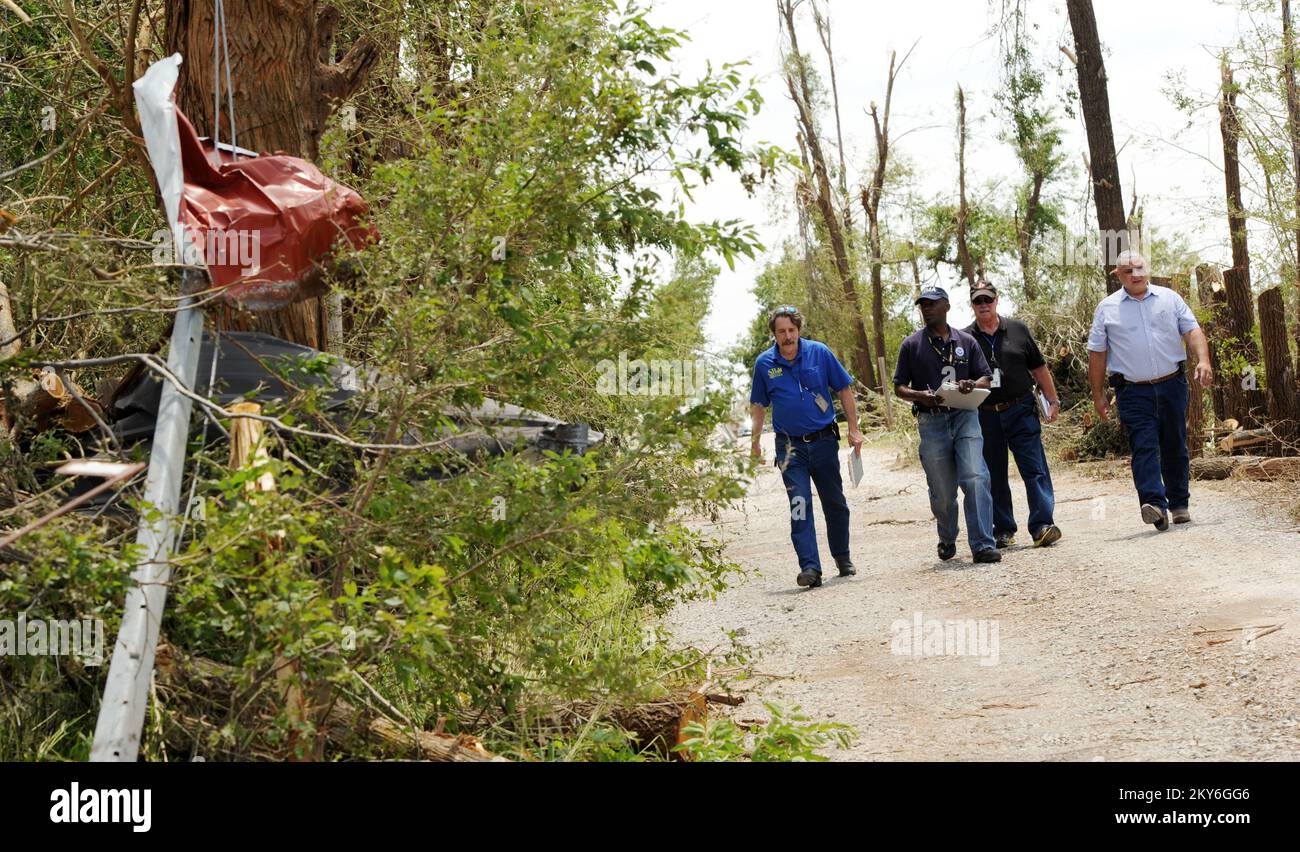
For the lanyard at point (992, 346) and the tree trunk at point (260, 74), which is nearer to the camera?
the tree trunk at point (260, 74)

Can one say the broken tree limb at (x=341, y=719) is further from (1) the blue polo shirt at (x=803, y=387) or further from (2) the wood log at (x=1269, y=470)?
(2) the wood log at (x=1269, y=470)

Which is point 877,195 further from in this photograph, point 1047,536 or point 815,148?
point 1047,536

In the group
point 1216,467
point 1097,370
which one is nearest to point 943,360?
point 1097,370

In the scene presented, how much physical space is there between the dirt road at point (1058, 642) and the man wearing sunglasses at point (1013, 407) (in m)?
0.46

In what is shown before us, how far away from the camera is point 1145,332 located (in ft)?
32.2

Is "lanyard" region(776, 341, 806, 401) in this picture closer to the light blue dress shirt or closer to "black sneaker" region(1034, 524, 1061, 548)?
"black sneaker" region(1034, 524, 1061, 548)

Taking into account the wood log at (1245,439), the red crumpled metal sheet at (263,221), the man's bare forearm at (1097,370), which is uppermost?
the red crumpled metal sheet at (263,221)

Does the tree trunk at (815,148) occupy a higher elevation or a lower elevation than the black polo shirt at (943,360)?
higher

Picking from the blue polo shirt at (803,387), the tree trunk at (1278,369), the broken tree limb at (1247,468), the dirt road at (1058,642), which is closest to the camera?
the dirt road at (1058,642)

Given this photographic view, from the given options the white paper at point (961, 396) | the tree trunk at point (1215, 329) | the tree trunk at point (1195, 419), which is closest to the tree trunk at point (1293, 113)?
the tree trunk at point (1215, 329)

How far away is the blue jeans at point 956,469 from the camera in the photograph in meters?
9.56

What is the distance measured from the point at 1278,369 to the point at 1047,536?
5.91m
